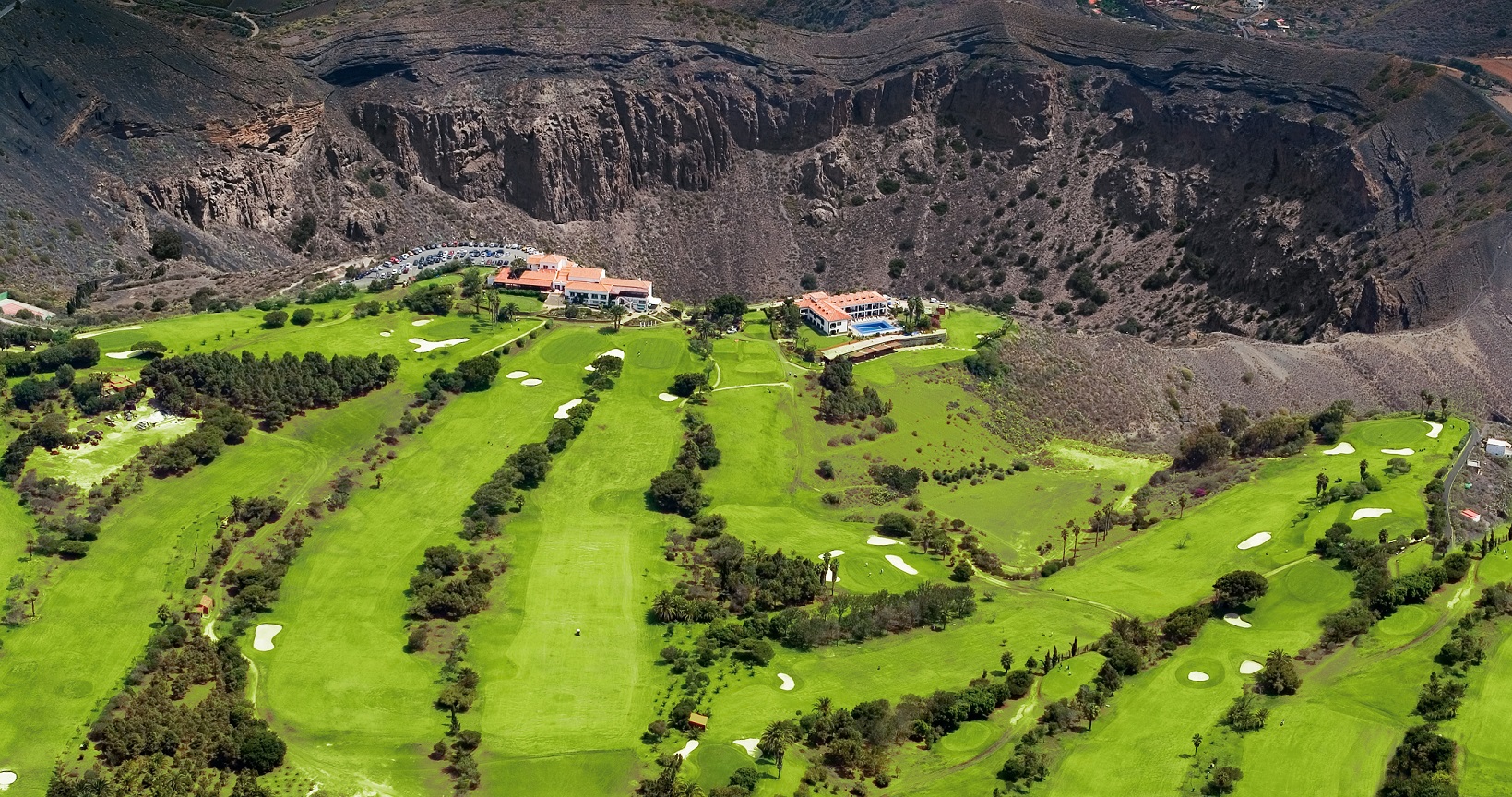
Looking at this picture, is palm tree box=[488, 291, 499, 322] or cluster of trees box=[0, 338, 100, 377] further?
palm tree box=[488, 291, 499, 322]

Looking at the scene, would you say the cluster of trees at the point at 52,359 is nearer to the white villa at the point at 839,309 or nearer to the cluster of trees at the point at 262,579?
the cluster of trees at the point at 262,579

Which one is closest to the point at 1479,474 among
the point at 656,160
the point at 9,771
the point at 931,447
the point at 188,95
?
the point at 931,447

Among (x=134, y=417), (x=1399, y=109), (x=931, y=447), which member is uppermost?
(x=1399, y=109)

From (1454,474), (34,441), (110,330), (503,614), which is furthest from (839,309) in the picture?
(34,441)

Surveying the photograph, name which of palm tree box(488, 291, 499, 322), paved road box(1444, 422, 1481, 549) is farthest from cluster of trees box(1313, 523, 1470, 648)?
palm tree box(488, 291, 499, 322)

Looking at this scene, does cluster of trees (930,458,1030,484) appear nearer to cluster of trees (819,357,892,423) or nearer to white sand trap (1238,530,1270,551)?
cluster of trees (819,357,892,423)

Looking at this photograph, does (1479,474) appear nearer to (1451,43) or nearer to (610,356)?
(610,356)
